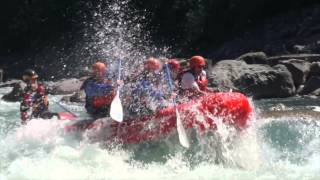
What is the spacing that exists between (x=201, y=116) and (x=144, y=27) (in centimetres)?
2014

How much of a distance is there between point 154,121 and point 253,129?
146 centimetres

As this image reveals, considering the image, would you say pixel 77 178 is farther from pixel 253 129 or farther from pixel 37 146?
pixel 253 129

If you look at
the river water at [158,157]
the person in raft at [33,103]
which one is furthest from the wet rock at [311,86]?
the person in raft at [33,103]

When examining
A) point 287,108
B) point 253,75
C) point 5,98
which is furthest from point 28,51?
point 287,108

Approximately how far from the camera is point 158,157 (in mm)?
8977

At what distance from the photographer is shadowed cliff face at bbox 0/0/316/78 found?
26328 mm

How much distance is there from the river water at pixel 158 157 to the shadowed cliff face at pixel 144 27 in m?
Result: 14.8

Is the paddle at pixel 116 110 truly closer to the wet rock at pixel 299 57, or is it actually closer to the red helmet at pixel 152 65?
the red helmet at pixel 152 65

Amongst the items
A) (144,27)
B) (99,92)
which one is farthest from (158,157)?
(144,27)

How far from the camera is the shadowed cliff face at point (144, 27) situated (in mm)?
26328

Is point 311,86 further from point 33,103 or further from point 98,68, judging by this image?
point 33,103

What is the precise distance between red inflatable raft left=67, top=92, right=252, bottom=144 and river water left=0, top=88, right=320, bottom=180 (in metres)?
0.14

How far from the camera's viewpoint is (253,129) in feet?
29.6

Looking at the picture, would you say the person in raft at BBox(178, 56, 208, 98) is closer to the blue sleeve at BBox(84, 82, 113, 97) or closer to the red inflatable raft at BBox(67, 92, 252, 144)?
the red inflatable raft at BBox(67, 92, 252, 144)
